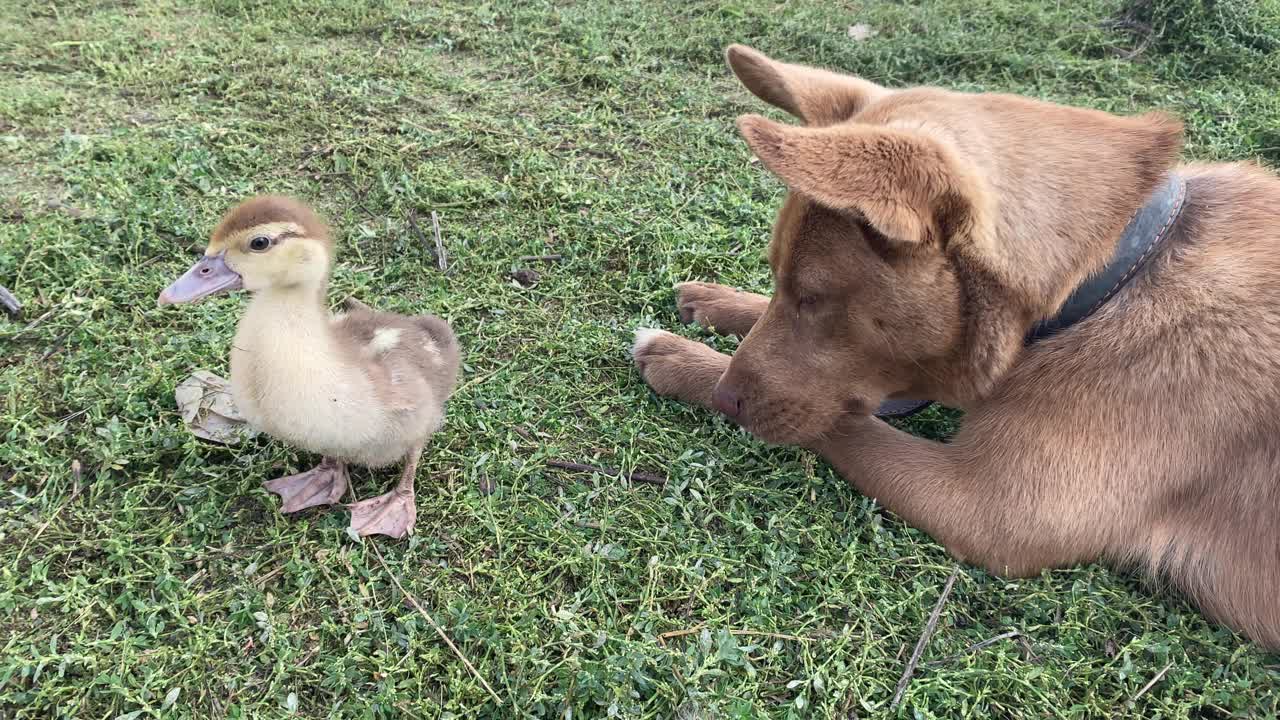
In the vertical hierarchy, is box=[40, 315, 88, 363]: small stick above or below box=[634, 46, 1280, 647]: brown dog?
below

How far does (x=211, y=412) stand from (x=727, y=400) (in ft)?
6.54

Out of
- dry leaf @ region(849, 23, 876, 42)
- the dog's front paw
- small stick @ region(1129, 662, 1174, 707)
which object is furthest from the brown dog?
dry leaf @ region(849, 23, 876, 42)

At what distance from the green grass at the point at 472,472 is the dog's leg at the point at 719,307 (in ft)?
0.32

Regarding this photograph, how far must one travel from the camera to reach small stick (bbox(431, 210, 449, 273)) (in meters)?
4.01

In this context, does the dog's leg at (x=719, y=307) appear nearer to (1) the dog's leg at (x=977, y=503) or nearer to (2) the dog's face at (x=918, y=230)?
(2) the dog's face at (x=918, y=230)

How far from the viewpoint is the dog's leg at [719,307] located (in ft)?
12.6

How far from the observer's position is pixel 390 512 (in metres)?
2.82

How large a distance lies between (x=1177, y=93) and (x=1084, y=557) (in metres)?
4.55

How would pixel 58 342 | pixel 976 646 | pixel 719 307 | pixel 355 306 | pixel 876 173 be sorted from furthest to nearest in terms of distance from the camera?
pixel 719 307 → pixel 355 306 → pixel 58 342 → pixel 976 646 → pixel 876 173

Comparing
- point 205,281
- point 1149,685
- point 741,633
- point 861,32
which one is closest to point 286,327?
point 205,281

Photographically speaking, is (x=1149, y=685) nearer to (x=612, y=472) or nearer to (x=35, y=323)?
(x=612, y=472)

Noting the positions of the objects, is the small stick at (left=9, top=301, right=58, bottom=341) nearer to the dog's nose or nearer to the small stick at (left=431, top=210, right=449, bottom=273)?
the small stick at (left=431, top=210, right=449, bottom=273)

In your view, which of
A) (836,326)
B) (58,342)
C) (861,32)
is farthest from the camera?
(861,32)

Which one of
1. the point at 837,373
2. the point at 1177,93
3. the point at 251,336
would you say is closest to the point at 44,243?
the point at 251,336
